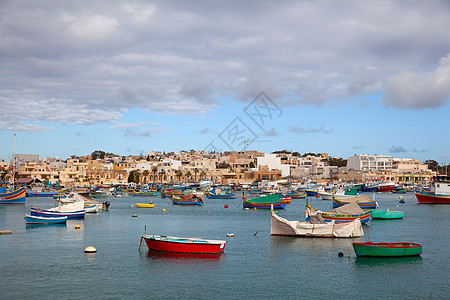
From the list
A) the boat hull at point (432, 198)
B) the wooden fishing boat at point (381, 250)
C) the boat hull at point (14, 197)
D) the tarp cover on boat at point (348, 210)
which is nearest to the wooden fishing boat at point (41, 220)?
the tarp cover on boat at point (348, 210)

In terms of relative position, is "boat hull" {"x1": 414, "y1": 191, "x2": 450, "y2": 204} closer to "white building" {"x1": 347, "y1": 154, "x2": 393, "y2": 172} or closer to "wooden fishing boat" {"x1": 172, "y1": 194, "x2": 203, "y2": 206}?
"wooden fishing boat" {"x1": 172, "y1": 194, "x2": 203, "y2": 206}

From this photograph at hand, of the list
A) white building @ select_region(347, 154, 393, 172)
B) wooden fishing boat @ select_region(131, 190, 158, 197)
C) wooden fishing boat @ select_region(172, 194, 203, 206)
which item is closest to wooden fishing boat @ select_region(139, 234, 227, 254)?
wooden fishing boat @ select_region(172, 194, 203, 206)

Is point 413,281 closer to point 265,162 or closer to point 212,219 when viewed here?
point 212,219

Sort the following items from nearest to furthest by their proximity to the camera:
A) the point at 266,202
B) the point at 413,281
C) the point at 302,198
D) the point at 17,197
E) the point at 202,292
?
the point at 202,292 < the point at 413,281 < the point at 266,202 < the point at 17,197 < the point at 302,198

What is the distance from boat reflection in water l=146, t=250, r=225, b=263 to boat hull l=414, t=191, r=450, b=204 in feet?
217

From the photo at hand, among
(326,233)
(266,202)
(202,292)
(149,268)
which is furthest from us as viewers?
(266,202)

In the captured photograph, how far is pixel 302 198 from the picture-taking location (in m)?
115

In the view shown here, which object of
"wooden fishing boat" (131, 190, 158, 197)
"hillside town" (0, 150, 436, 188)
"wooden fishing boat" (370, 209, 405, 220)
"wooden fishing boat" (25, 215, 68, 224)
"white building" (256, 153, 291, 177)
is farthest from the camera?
"white building" (256, 153, 291, 177)

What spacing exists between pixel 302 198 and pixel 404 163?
97212 millimetres

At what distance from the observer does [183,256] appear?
31312 millimetres

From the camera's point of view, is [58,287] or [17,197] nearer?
[58,287]

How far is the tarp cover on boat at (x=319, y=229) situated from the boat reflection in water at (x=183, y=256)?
9286 millimetres

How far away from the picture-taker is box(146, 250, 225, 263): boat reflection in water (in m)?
30.5

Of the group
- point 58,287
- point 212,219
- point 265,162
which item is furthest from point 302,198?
point 58,287
